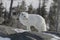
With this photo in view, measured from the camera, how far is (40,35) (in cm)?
223

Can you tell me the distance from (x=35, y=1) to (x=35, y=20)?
146 inches

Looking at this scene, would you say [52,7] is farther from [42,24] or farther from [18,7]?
[42,24]

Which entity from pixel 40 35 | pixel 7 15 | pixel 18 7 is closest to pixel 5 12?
pixel 7 15

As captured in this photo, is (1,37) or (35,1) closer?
(1,37)

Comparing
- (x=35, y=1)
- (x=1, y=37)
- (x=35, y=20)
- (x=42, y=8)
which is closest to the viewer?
(x=1, y=37)

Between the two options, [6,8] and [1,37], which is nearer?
[1,37]

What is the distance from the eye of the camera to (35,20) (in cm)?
385

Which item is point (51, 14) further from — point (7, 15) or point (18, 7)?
point (7, 15)

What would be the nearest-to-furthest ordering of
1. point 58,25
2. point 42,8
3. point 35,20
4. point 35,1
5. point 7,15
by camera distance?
point 35,20 < point 58,25 < point 7,15 < point 42,8 < point 35,1

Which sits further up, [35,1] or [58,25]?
[35,1]

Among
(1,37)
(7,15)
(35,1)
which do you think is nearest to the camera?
(1,37)

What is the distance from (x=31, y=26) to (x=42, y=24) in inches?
8.6

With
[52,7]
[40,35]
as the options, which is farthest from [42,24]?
[52,7]

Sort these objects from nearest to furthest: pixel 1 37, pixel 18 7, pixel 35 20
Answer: pixel 1 37 < pixel 35 20 < pixel 18 7
